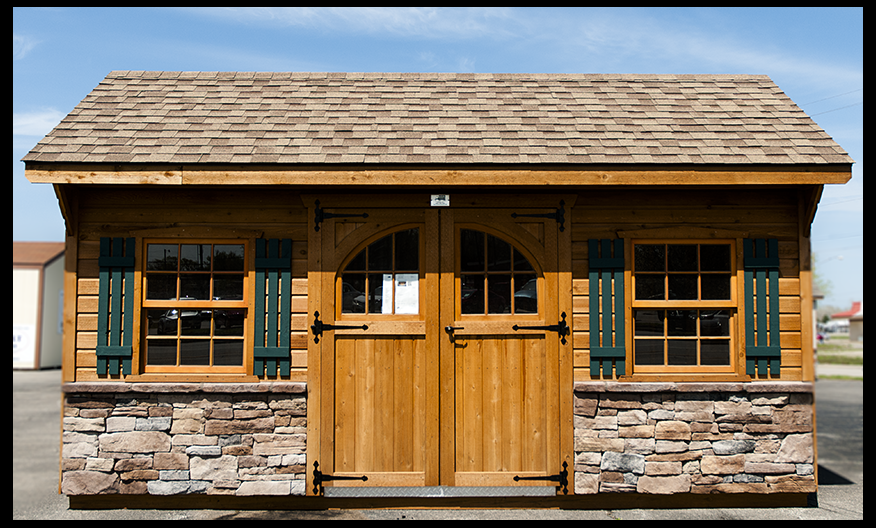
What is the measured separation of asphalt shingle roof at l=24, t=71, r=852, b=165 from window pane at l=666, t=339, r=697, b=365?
1626mm

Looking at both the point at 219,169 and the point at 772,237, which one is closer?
the point at 219,169

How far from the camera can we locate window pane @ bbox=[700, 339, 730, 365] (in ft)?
15.0

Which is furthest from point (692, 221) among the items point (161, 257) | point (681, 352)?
point (161, 257)

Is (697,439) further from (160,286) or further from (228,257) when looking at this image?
(160,286)

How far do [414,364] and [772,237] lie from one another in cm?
350

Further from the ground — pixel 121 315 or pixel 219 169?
pixel 219 169

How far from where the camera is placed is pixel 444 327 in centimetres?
454

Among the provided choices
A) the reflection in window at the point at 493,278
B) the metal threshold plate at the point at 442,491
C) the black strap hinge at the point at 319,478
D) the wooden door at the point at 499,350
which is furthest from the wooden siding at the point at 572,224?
the metal threshold plate at the point at 442,491

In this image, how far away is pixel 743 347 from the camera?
4.55m

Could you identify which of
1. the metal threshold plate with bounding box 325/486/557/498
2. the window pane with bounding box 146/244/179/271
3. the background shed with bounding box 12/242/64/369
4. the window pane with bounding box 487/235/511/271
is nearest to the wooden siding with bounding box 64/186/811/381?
the window pane with bounding box 146/244/179/271

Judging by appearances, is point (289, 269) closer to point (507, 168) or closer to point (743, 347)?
point (507, 168)

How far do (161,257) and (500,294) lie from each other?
10.3 ft

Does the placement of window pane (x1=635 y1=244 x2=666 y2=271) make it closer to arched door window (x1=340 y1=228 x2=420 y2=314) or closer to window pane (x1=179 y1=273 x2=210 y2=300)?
arched door window (x1=340 y1=228 x2=420 y2=314)

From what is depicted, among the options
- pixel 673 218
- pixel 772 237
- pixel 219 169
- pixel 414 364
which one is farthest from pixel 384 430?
pixel 772 237
